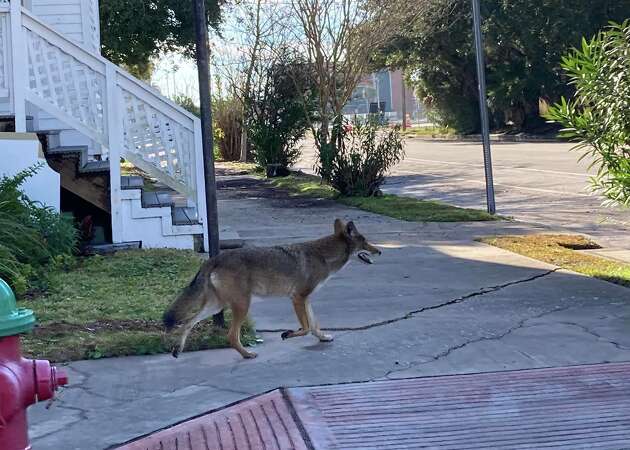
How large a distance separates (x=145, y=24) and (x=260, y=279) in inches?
667

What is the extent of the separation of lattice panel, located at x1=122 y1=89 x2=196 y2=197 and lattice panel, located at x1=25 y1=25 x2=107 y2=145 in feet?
1.05

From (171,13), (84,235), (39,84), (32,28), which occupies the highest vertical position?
(171,13)

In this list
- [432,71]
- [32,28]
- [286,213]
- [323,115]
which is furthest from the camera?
[432,71]

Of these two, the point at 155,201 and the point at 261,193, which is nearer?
the point at 155,201

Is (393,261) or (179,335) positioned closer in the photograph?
(179,335)

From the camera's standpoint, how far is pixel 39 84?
10.5 meters

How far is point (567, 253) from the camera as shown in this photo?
11031 mm

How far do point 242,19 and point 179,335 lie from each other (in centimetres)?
2050

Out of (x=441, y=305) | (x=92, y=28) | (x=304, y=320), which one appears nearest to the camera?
(x=304, y=320)

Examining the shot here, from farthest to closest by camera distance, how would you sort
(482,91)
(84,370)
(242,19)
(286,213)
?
1. (242,19)
2. (286,213)
3. (482,91)
4. (84,370)

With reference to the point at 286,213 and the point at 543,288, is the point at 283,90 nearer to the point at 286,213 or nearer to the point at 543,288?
the point at 286,213

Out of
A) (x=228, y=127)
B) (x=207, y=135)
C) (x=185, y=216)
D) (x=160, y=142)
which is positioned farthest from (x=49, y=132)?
(x=228, y=127)

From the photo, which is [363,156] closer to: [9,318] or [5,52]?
[5,52]

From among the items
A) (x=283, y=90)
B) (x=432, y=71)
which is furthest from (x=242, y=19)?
(x=432, y=71)
